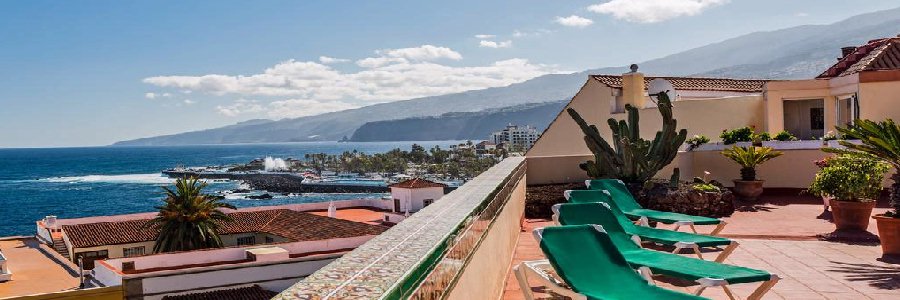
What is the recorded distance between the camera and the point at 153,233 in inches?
1527

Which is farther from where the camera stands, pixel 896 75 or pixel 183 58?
pixel 183 58

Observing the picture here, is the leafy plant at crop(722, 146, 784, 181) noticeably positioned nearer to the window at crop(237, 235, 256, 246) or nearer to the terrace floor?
the terrace floor

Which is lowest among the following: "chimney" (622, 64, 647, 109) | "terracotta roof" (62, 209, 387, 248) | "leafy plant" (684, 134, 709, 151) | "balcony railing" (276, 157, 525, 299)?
"terracotta roof" (62, 209, 387, 248)

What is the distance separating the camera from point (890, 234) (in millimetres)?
6758

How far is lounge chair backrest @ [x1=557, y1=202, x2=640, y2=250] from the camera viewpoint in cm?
512

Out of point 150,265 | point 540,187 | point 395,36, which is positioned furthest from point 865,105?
point 395,36

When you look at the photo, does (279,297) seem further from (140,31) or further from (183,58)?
(183,58)

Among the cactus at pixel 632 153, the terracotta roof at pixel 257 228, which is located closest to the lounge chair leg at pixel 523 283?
the cactus at pixel 632 153

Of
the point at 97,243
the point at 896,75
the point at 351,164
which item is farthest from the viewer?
the point at 351,164

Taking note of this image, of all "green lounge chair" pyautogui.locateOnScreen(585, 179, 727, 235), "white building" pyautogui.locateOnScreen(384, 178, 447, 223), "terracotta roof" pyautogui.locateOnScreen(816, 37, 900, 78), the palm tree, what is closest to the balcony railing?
"green lounge chair" pyautogui.locateOnScreen(585, 179, 727, 235)

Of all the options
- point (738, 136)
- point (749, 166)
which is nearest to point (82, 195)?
point (738, 136)

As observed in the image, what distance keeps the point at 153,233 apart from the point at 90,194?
84967mm

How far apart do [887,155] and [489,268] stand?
17.7 feet

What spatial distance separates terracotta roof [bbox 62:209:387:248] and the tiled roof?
13.6 metres
